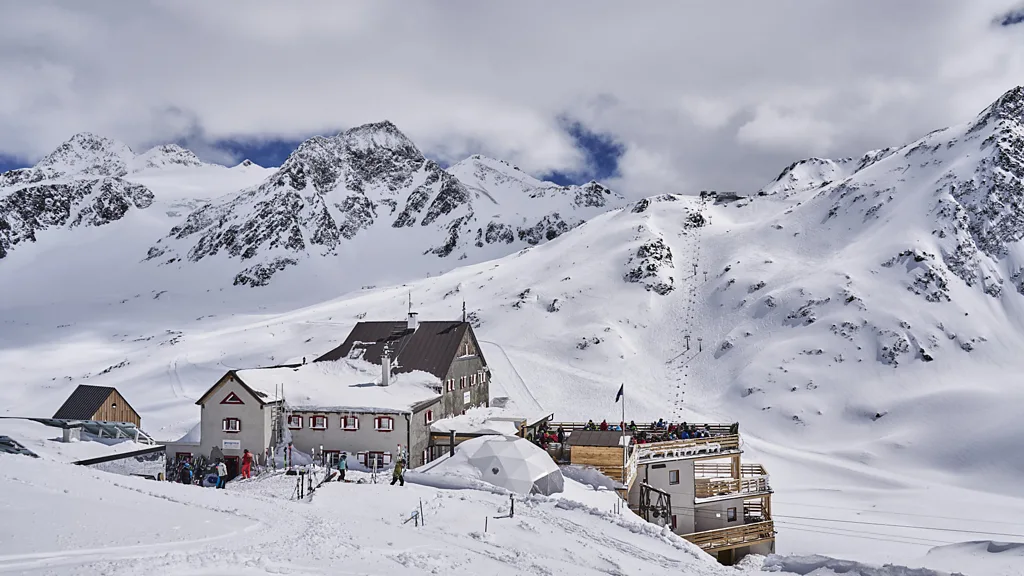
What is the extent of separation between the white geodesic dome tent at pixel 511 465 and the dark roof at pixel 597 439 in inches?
175

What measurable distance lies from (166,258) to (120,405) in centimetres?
12687

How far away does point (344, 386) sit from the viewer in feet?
120

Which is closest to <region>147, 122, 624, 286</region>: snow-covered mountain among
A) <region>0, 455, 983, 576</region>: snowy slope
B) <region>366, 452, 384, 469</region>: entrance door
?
<region>366, 452, 384, 469</region>: entrance door

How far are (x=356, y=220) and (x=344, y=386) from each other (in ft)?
467

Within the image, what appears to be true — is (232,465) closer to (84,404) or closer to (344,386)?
(344,386)

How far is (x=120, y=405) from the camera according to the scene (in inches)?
1604

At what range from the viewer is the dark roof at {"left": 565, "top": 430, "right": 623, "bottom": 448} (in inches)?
1219

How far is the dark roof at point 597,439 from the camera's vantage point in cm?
3096

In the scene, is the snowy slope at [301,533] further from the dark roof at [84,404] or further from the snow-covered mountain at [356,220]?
the snow-covered mountain at [356,220]

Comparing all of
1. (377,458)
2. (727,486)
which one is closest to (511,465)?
(377,458)

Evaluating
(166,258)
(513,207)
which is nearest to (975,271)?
(513,207)

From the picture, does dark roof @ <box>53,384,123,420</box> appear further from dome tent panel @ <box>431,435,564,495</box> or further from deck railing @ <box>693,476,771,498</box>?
deck railing @ <box>693,476,771,498</box>

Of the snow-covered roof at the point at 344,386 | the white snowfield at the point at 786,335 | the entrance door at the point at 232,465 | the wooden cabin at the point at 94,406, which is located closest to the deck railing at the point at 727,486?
the white snowfield at the point at 786,335

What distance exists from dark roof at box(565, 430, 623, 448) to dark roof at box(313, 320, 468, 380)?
10095 mm
